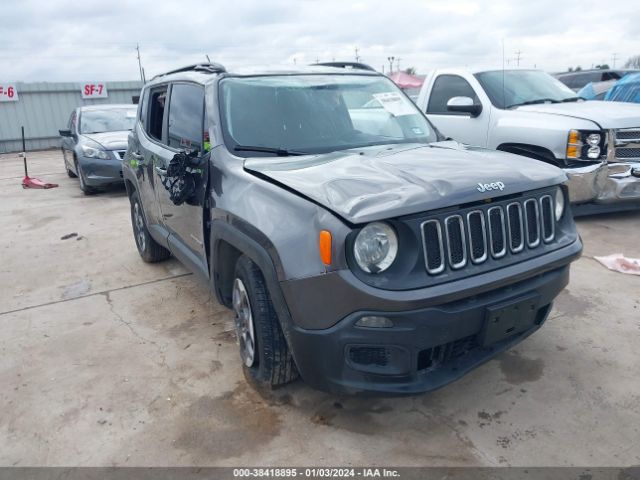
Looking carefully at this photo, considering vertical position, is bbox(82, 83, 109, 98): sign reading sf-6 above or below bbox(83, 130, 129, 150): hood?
above

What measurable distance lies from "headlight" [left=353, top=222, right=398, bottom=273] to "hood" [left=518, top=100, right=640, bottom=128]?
4472mm

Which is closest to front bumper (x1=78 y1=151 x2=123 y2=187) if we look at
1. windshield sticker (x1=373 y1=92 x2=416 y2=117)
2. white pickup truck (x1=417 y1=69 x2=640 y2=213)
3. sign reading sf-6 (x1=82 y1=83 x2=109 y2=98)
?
white pickup truck (x1=417 y1=69 x2=640 y2=213)

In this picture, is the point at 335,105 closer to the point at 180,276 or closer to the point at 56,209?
the point at 180,276

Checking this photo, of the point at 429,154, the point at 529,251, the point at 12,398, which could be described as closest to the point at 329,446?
the point at 529,251

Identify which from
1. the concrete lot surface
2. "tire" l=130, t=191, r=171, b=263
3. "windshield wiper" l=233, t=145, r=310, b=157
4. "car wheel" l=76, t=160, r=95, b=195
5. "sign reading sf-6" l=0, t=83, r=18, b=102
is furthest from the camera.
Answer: "sign reading sf-6" l=0, t=83, r=18, b=102

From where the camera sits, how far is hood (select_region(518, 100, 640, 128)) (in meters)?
5.78

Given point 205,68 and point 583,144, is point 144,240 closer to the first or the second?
point 205,68

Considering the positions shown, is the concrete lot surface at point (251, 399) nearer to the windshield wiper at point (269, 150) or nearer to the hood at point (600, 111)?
the windshield wiper at point (269, 150)

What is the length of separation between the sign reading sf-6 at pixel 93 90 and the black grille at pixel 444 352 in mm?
22416

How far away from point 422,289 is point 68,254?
200 inches

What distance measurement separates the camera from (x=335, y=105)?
3738 mm

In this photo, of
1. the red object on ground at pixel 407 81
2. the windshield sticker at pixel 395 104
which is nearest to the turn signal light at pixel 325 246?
the windshield sticker at pixel 395 104

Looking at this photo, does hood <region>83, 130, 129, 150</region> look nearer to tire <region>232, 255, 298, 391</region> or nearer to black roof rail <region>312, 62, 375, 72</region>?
black roof rail <region>312, 62, 375, 72</region>

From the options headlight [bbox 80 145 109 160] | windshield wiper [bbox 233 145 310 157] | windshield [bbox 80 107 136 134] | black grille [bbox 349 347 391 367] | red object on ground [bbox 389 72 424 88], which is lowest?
black grille [bbox 349 347 391 367]
